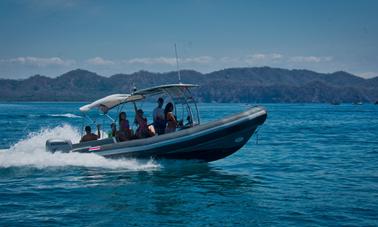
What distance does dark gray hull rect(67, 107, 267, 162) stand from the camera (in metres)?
13.5

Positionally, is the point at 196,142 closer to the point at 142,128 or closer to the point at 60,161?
the point at 142,128

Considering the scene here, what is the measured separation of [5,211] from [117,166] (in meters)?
4.74

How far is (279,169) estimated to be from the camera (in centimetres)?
1546

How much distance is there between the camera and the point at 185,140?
1357cm

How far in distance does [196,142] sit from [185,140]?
34 centimetres

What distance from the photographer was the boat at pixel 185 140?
13516 mm

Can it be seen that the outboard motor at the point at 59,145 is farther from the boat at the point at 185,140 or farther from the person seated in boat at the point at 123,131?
the person seated in boat at the point at 123,131

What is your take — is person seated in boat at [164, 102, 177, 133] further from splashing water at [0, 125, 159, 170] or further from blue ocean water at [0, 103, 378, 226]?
splashing water at [0, 125, 159, 170]

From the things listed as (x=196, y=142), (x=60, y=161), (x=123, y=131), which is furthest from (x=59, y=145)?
(x=196, y=142)

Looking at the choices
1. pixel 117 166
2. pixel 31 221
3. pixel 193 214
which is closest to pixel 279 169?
pixel 117 166

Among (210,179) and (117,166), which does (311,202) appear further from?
(117,166)

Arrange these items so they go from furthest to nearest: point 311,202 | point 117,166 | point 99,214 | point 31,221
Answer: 1. point 117,166
2. point 311,202
3. point 99,214
4. point 31,221

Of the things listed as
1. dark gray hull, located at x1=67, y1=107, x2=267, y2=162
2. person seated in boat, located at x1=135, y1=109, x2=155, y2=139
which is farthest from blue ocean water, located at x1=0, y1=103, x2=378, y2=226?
person seated in boat, located at x1=135, y1=109, x2=155, y2=139

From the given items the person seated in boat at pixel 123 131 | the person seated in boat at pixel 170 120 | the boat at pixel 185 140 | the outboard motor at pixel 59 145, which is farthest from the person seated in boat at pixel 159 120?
the outboard motor at pixel 59 145
